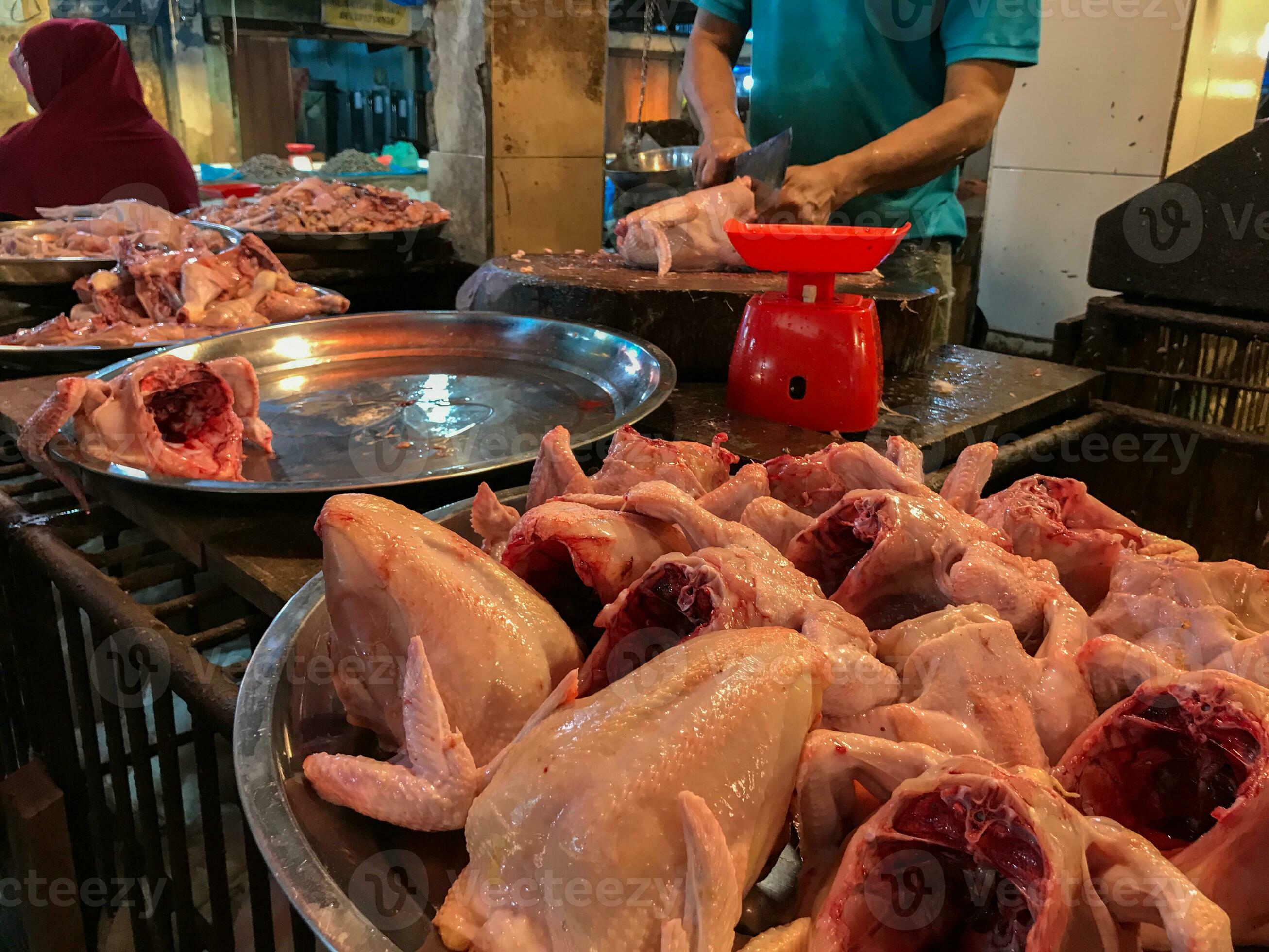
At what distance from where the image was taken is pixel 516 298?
9.12 feet

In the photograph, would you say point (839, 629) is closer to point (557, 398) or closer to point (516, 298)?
point (557, 398)

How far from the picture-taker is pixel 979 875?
2.37 ft

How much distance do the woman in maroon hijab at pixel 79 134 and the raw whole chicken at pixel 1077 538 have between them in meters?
5.63

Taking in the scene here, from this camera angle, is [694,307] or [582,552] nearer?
[582,552]

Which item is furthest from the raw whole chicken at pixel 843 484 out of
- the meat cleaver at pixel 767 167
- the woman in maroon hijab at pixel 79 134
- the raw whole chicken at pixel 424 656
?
the woman in maroon hijab at pixel 79 134

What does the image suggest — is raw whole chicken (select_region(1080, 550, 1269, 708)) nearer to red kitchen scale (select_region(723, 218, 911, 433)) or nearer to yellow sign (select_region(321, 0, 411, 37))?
red kitchen scale (select_region(723, 218, 911, 433))

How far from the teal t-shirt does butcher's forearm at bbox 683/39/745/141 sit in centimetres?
14

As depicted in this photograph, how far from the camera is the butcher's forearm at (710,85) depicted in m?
3.65

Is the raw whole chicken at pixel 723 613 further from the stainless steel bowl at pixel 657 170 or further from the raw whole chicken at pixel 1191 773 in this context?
the stainless steel bowl at pixel 657 170

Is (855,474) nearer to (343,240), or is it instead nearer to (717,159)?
(717,159)

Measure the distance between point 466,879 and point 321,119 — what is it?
13.2m

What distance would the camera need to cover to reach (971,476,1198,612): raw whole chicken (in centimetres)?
114

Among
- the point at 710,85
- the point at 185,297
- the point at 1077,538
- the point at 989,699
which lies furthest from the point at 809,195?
the point at 989,699

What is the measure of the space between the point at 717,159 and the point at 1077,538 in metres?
2.46
